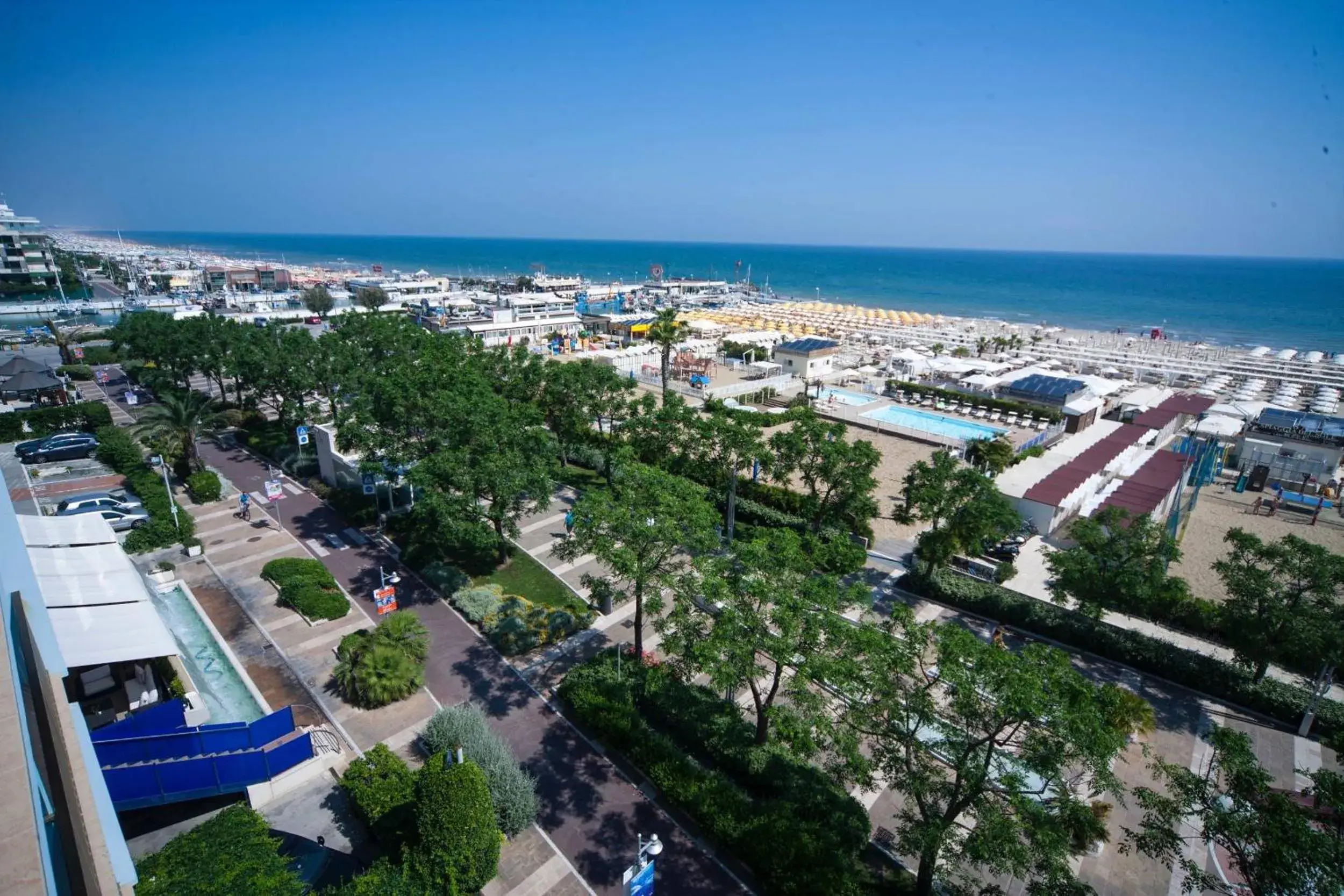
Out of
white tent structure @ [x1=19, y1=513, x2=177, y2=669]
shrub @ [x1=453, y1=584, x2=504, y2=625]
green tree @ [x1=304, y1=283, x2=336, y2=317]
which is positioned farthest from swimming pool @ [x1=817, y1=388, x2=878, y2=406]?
green tree @ [x1=304, y1=283, x2=336, y2=317]

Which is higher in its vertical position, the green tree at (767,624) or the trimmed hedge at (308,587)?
Answer: the green tree at (767,624)

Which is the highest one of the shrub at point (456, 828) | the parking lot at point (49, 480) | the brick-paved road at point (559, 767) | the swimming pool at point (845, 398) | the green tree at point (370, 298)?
the green tree at point (370, 298)

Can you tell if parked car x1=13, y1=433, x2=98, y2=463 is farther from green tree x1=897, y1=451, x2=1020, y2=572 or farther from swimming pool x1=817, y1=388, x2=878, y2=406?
swimming pool x1=817, y1=388, x2=878, y2=406

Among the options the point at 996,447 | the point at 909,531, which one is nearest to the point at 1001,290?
the point at 996,447

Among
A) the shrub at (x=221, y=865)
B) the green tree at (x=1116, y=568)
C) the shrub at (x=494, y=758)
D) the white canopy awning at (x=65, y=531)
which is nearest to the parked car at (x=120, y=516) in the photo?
the white canopy awning at (x=65, y=531)

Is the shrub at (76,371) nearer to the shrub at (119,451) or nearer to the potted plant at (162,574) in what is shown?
the shrub at (119,451)

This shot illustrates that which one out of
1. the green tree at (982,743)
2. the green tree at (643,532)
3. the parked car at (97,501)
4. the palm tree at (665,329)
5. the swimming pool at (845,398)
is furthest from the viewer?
the swimming pool at (845,398)

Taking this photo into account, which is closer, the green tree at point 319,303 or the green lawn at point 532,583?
the green lawn at point 532,583
